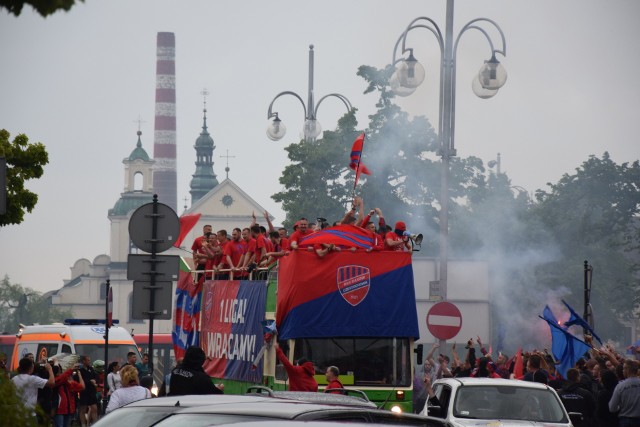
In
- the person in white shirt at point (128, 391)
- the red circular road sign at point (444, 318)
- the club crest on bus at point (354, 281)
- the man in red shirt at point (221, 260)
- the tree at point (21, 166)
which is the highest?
the tree at point (21, 166)

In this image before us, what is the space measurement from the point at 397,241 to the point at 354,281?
82 centimetres

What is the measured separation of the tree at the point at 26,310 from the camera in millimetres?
145875

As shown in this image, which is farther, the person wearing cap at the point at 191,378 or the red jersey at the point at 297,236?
the red jersey at the point at 297,236

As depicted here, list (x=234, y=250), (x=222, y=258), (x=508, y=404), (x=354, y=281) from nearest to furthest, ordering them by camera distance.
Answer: (x=508, y=404) → (x=354, y=281) → (x=234, y=250) → (x=222, y=258)

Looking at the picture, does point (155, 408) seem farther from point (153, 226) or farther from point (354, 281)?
point (354, 281)

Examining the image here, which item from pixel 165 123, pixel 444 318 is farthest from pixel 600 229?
pixel 165 123

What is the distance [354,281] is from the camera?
20688mm

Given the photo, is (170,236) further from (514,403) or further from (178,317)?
(178,317)

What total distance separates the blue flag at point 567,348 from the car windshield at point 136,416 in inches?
612

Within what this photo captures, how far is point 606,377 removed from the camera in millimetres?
18891

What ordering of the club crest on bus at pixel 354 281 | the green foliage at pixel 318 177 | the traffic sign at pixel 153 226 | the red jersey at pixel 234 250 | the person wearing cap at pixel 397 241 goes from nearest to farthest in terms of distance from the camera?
1. the traffic sign at pixel 153 226
2. the club crest on bus at pixel 354 281
3. the person wearing cap at pixel 397 241
4. the red jersey at pixel 234 250
5. the green foliage at pixel 318 177

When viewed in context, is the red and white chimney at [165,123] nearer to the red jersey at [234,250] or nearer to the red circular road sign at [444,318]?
the red circular road sign at [444,318]

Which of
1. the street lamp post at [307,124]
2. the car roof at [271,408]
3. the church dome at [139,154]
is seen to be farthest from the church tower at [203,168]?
the car roof at [271,408]

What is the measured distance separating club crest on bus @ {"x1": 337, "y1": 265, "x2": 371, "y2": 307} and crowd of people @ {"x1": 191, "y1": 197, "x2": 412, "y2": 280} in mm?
298
